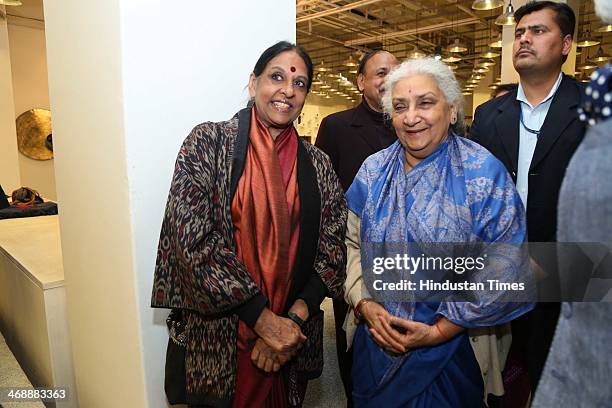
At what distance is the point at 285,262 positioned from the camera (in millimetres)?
1305

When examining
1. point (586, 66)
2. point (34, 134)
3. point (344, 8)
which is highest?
point (344, 8)

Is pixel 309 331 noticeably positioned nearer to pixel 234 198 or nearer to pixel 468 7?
pixel 234 198

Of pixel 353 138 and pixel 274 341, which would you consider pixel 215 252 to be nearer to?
pixel 274 341

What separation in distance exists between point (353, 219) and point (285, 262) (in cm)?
33

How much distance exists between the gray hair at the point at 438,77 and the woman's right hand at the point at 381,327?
66cm

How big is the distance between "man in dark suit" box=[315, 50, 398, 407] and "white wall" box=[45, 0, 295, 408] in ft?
2.29

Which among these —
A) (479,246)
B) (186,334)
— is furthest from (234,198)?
(479,246)

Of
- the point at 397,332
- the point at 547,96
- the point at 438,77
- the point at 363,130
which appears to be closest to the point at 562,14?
the point at 547,96

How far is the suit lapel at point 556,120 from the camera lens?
1.62 meters

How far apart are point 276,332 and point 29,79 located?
8.29 meters

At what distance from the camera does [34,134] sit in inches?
294

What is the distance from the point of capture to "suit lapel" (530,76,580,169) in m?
Result: 1.62

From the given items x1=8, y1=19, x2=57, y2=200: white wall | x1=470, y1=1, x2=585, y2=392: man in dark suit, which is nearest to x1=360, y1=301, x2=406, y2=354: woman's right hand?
x1=470, y1=1, x2=585, y2=392: man in dark suit

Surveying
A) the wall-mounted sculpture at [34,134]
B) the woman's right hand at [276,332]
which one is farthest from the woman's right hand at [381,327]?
the wall-mounted sculpture at [34,134]
